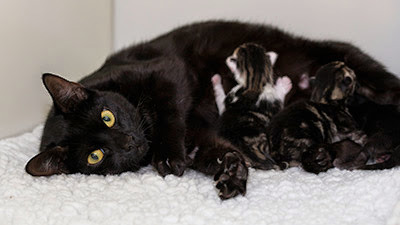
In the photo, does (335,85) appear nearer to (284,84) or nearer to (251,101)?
(284,84)

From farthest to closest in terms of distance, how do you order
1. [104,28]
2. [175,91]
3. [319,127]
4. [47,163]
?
[104,28]
[175,91]
[319,127]
[47,163]

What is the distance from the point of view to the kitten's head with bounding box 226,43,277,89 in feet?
7.44


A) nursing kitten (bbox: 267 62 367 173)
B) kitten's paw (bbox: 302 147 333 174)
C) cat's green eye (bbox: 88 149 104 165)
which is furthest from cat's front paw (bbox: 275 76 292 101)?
cat's green eye (bbox: 88 149 104 165)

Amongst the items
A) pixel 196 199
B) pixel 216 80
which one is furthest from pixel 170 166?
pixel 216 80

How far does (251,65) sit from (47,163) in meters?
1.03

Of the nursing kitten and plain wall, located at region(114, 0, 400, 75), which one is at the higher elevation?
plain wall, located at region(114, 0, 400, 75)

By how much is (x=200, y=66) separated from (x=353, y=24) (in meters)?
0.98

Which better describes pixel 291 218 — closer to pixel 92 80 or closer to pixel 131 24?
pixel 92 80

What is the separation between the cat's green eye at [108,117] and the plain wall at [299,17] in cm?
129

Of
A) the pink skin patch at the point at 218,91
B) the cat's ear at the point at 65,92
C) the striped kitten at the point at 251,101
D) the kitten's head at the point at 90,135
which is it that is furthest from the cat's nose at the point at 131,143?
the pink skin patch at the point at 218,91

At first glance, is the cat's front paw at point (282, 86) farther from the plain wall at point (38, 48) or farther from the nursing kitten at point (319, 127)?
the plain wall at point (38, 48)

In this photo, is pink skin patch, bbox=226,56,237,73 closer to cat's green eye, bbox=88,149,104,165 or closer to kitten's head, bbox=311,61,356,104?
kitten's head, bbox=311,61,356,104

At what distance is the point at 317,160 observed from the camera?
191 centimetres

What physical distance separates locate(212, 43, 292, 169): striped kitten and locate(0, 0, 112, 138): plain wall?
92cm
